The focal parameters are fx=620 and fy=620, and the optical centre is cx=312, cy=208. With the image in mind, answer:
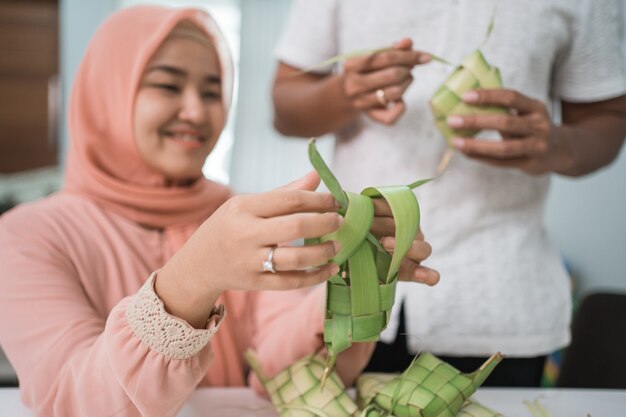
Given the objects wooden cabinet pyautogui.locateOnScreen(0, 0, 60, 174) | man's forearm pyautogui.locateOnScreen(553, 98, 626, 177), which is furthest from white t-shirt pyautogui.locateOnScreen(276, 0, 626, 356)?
wooden cabinet pyautogui.locateOnScreen(0, 0, 60, 174)

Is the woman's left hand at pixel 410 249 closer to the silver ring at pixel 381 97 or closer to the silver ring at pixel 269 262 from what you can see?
the silver ring at pixel 269 262

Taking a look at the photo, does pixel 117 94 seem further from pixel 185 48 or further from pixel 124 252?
pixel 124 252

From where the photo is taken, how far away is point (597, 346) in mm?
1255

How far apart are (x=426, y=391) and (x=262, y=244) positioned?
32cm

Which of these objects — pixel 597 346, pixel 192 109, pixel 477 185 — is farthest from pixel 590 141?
pixel 192 109

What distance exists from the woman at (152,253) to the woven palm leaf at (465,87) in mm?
303

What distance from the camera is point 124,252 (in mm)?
961

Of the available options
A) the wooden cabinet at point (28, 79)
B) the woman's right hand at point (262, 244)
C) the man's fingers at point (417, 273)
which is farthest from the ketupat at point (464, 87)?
the wooden cabinet at point (28, 79)

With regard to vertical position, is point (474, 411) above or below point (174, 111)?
below

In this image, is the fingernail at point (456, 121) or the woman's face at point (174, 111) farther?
the woman's face at point (174, 111)

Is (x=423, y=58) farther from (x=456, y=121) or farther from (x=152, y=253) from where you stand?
(x=152, y=253)

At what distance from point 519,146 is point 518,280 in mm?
246

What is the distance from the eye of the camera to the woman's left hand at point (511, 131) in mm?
870

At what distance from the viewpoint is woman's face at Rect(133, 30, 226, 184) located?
103 centimetres
